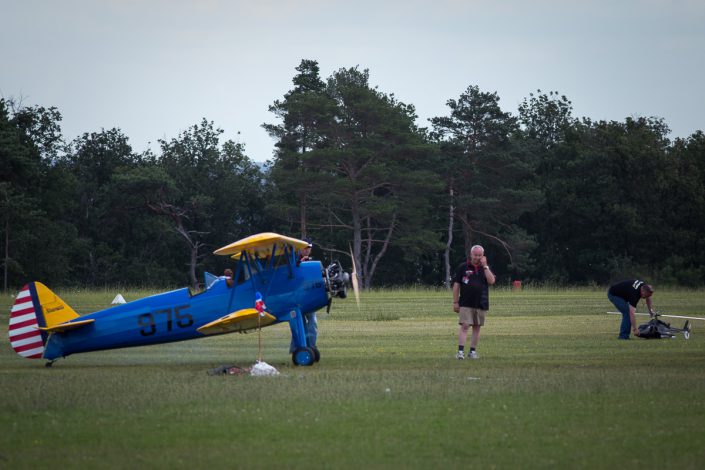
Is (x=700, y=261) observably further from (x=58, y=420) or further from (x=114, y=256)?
(x=58, y=420)

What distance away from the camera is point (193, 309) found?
18.7m

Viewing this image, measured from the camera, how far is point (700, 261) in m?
78.4

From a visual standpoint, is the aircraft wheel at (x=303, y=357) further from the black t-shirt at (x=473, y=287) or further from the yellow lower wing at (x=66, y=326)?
the yellow lower wing at (x=66, y=326)

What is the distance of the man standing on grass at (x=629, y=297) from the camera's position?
23453 millimetres

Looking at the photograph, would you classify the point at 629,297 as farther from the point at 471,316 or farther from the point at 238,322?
the point at 238,322

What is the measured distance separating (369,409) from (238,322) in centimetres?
597

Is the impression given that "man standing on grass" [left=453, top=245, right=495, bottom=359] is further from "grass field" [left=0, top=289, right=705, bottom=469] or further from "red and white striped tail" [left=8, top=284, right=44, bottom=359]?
"red and white striped tail" [left=8, top=284, right=44, bottom=359]

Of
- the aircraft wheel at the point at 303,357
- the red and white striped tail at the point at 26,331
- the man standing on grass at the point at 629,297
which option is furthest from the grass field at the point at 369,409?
the man standing on grass at the point at 629,297

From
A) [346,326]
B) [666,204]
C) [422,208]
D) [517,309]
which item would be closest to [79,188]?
[422,208]

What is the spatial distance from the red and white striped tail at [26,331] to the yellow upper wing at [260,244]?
3.45 m

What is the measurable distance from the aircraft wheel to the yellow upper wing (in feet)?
6.31

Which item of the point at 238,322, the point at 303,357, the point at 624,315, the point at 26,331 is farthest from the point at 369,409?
the point at 624,315

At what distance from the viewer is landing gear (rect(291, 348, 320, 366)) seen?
17969 mm

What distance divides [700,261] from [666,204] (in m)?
5.38
